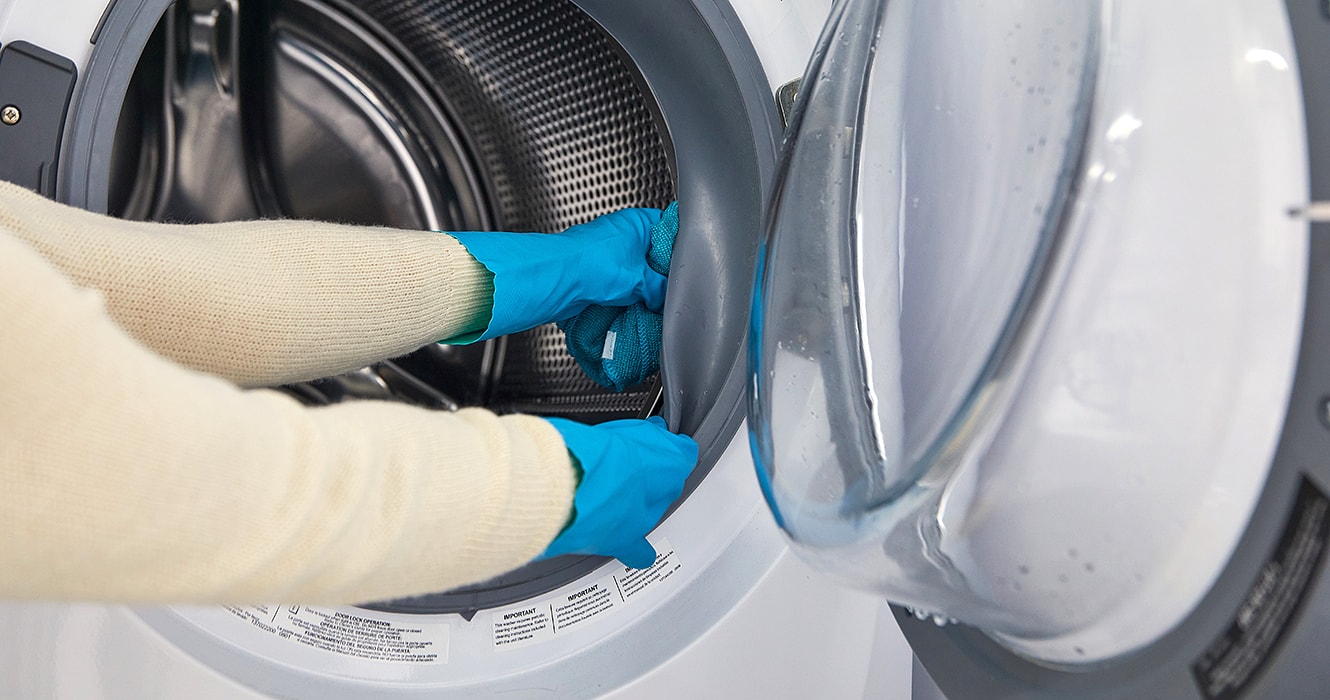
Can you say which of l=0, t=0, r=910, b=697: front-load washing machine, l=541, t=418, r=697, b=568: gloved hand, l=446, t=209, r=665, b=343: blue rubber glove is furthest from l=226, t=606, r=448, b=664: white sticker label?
l=446, t=209, r=665, b=343: blue rubber glove

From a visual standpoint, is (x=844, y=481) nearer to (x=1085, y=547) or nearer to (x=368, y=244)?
(x=1085, y=547)

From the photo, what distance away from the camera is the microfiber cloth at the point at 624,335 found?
0.94m

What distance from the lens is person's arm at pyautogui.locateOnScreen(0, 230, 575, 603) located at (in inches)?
15.6

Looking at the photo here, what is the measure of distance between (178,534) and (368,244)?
36cm

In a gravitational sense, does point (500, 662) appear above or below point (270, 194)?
below

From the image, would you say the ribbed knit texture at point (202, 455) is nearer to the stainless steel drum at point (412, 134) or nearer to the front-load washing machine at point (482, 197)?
the front-load washing machine at point (482, 197)

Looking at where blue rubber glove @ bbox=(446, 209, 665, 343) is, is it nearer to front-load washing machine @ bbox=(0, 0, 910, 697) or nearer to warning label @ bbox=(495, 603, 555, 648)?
front-load washing machine @ bbox=(0, 0, 910, 697)

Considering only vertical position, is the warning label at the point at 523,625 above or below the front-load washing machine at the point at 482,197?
below

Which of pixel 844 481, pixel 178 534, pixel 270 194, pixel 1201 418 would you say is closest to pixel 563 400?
pixel 270 194

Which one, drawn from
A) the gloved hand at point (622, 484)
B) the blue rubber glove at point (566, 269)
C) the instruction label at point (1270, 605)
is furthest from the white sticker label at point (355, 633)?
the instruction label at point (1270, 605)

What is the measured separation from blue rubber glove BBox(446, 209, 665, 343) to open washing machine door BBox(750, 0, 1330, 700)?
1.19 feet

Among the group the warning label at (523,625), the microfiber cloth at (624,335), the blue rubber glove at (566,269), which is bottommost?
the warning label at (523,625)

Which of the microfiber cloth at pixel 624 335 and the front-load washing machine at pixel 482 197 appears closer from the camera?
the front-load washing machine at pixel 482 197

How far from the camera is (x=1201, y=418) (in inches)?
14.5
